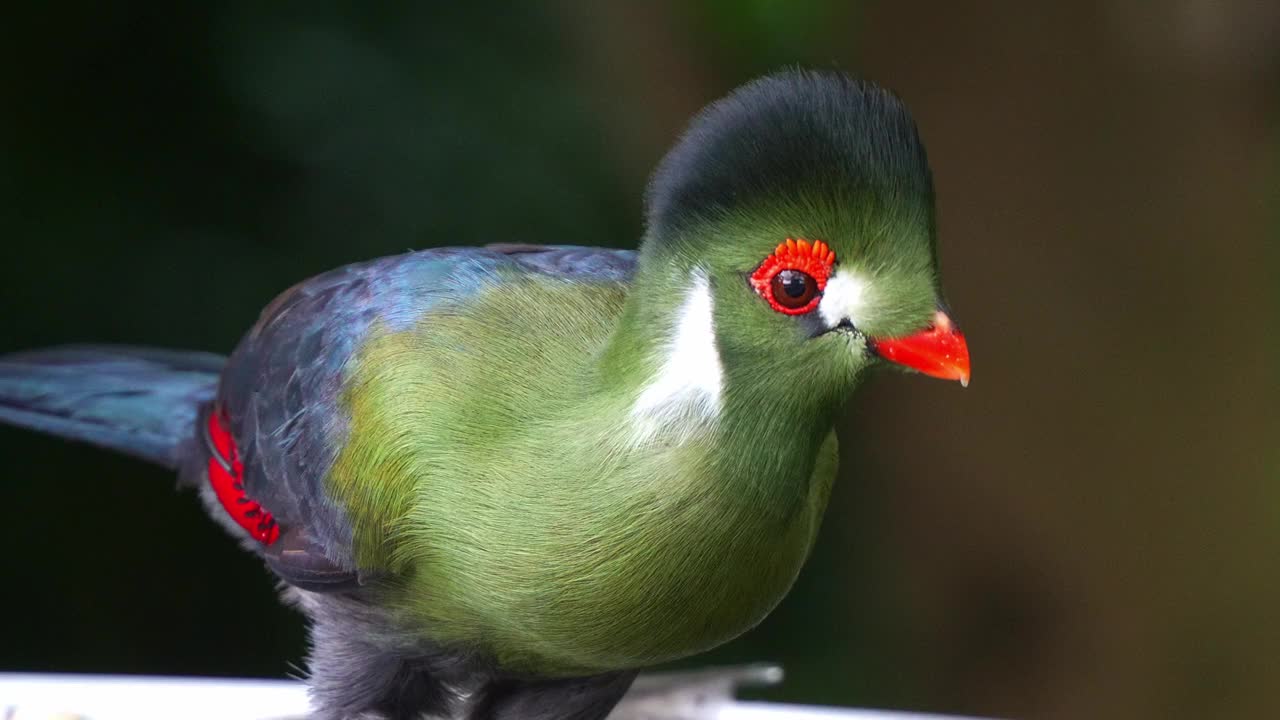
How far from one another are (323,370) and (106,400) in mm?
660

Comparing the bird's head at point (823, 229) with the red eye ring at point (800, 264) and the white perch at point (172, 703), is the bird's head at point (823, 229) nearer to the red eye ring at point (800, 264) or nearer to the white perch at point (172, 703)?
the red eye ring at point (800, 264)

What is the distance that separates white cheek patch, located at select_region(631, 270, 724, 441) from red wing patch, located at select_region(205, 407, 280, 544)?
69cm

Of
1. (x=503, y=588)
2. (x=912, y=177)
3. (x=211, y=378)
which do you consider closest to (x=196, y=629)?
(x=211, y=378)

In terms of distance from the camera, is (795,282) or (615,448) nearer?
(795,282)

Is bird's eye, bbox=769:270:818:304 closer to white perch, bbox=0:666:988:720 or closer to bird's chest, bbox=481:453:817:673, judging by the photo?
bird's chest, bbox=481:453:817:673

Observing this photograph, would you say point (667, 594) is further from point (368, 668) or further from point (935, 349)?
point (368, 668)

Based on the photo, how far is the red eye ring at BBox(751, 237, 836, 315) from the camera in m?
1.34

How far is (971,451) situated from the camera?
9.87 ft

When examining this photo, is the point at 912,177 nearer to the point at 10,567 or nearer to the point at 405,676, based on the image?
the point at 405,676

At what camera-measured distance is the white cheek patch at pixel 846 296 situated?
1.33m

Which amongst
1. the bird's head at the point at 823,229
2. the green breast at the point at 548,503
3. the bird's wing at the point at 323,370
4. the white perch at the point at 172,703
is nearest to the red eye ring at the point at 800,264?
the bird's head at the point at 823,229

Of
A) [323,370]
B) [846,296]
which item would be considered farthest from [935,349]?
[323,370]

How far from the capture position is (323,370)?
1.81 meters

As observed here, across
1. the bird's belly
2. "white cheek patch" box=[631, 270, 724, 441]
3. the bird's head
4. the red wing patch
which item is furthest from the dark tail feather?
the bird's head
